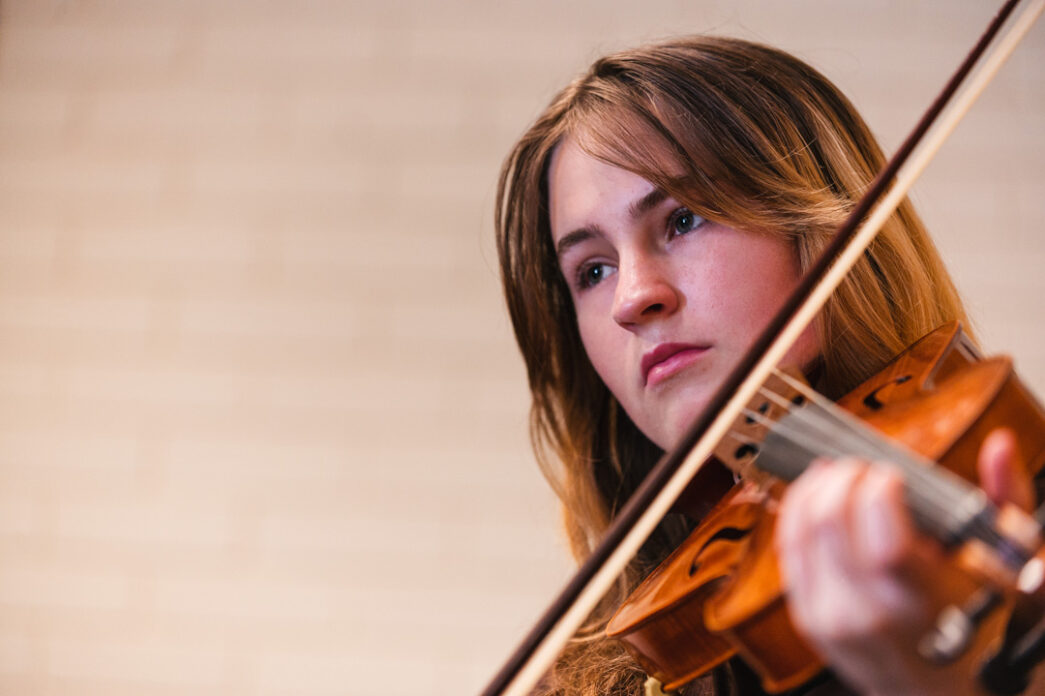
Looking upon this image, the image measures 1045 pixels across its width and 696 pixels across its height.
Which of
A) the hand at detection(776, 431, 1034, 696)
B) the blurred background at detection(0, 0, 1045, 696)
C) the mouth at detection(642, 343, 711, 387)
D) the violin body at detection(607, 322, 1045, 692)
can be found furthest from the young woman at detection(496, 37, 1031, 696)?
the blurred background at detection(0, 0, 1045, 696)

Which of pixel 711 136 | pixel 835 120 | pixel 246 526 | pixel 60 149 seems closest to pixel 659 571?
pixel 711 136

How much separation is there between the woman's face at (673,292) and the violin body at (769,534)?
5.0 inches

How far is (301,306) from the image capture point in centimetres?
162

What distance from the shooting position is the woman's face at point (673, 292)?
839 millimetres

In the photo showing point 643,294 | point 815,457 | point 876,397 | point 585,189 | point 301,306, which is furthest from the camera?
point 301,306

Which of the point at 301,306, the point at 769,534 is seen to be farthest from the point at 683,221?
the point at 301,306

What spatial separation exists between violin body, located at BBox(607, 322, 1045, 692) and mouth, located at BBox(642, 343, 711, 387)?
14cm

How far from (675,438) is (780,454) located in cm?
26

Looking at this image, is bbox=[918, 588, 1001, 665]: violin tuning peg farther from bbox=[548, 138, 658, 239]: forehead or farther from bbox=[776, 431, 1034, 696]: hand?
bbox=[548, 138, 658, 239]: forehead

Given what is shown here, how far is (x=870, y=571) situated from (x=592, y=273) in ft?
2.17

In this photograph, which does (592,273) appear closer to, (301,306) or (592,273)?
(592,273)

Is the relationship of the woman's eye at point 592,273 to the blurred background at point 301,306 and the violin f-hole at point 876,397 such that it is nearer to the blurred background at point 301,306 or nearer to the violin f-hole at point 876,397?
the violin f-hole at point 876,397

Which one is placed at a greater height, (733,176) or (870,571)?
(733,176)

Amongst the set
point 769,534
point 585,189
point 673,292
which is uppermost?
point 585,189
